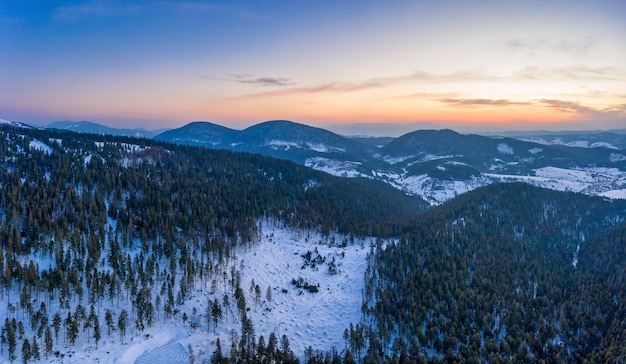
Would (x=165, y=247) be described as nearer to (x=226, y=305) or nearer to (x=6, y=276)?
(x=226, y=305)

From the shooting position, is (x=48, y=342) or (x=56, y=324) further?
(x=56, y=324)

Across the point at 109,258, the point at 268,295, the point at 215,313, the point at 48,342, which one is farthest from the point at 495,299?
the point at 109,258

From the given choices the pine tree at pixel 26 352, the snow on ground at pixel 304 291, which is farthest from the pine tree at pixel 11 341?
the snow on ground at pixel 304 291

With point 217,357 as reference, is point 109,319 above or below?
above

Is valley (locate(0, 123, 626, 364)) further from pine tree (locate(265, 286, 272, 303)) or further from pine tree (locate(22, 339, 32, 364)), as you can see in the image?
pine tree (locate(265, 286, 272, 303))

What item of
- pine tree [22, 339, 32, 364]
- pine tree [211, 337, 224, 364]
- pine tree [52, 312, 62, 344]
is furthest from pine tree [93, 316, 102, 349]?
pine tree [211, 337, 224, 364]

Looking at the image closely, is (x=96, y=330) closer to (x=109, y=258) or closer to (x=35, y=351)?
(x=35, y=351)

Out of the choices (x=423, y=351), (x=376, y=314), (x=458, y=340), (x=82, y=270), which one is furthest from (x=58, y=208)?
(x=458, y=340)

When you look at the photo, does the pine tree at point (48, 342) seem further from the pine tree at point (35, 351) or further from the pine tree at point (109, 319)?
the pine tree at point (109, 319)
